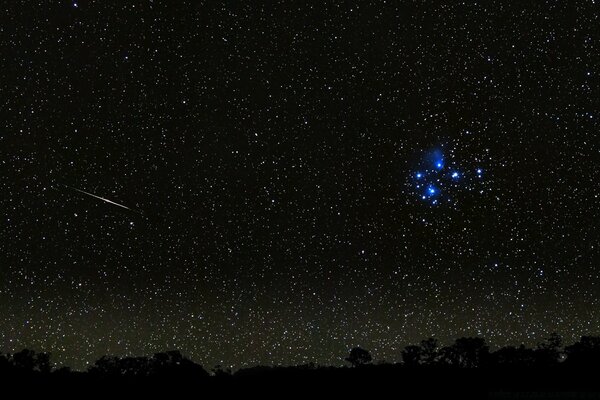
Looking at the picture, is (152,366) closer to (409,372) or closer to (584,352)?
(409,372)

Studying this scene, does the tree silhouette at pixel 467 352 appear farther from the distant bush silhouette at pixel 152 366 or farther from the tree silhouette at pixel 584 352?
the distant bush silhouette at pixel 152 366

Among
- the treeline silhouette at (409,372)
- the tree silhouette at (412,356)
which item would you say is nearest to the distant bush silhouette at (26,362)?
the treeline silhouette at (409,372)

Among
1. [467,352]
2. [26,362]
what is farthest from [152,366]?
[467,352]

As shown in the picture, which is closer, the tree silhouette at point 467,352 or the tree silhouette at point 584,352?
the tree silhouette at point 584,352

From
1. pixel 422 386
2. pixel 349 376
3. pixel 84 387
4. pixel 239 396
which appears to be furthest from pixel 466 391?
pixel 84 387

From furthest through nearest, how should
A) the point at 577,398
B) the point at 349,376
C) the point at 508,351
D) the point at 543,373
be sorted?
the point at 508,351, the point at 349,376, the point at 543,373, the point at 577,398

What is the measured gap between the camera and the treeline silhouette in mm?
20078

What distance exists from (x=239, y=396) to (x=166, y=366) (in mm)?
7746

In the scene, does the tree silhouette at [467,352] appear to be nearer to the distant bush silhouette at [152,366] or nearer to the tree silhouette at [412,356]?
the tree silhouette at [412,356]

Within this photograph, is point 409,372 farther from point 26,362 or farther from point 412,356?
point 26,362

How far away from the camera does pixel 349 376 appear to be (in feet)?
74.8

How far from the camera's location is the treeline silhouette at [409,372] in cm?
2008

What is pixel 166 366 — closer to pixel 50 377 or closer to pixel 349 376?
pixel 50 377

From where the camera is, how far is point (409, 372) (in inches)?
923
